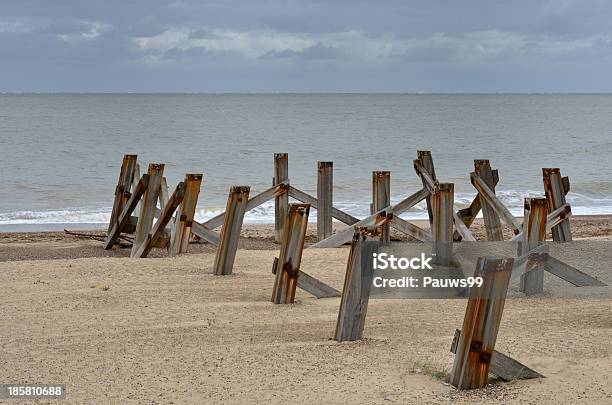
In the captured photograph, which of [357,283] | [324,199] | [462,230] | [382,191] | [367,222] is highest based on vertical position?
[382,191]

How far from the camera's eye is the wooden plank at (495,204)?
11336 mm

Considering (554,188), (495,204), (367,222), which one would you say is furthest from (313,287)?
(554,188)

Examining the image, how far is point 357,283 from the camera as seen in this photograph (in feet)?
21.3

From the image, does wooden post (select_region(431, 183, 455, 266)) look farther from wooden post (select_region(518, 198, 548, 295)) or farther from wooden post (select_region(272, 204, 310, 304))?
wooden post (select_region(272, 204, 310, 304))

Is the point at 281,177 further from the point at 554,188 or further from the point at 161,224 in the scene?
the point at 554,188

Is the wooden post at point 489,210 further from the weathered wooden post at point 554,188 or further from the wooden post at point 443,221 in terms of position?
the wooden post at point 443,221

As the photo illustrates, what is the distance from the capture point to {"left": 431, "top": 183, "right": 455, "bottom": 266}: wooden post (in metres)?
9.64

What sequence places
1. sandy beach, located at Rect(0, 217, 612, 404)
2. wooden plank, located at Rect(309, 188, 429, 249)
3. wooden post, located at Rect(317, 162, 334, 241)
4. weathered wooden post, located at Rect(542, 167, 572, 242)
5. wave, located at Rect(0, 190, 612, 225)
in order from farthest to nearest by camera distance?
wave, located at Rect(0, 190, 612, 225) < wooden post, located at Rect(317, 162, 334, 241) < weathered wooden post, located at Rect(542, 167, 572, 242) < wooden plank, located at Rect(309, 188, 429, 249) < sandy beach, located at Rect(0, 217, 612, 404)

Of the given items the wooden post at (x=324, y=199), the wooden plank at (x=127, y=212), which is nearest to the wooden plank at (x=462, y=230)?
the wooden post at (x=324, y=199)

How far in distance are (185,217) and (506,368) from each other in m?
6.04

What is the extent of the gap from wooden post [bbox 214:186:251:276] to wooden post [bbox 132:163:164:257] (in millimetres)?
2236

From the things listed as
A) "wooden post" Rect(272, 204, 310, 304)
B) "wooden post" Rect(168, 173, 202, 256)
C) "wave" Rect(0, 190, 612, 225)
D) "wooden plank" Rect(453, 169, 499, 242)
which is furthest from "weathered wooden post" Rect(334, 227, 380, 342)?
"wave" Rect(0, 190, 612, 225)

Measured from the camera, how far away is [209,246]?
12.6 m

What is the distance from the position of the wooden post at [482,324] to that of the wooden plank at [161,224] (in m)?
5.83
